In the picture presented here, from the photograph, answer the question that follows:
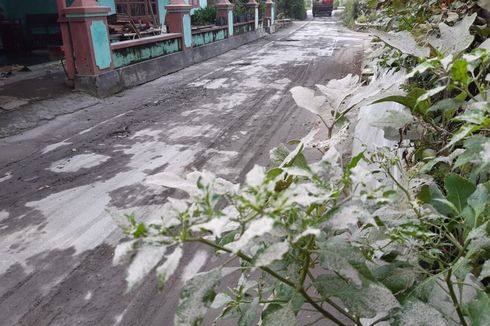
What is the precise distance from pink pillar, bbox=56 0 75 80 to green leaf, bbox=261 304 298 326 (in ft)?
25.4

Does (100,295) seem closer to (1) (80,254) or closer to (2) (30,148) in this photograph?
(1) (80,254)

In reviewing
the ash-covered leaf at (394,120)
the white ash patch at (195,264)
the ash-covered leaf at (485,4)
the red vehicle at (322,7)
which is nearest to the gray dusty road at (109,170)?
the white ash patch at (195,264)

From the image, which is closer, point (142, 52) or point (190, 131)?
point (190, 131)

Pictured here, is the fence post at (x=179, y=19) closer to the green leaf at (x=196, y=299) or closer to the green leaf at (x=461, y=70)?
the green leaf at (x=461, y=70)

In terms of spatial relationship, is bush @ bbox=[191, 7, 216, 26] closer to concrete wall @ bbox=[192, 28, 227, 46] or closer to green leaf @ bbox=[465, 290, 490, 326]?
concrete wall @ bbox=[192, 28, 227, 46]

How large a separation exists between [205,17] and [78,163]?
36.1ft

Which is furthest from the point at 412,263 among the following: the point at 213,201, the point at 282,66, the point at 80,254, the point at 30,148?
the point at 282,66

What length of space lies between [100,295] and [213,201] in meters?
2.27

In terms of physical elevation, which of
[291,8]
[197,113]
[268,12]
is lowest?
[197,113]

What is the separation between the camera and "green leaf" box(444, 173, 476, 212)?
798 millimetres

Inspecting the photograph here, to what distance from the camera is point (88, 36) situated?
7.25m

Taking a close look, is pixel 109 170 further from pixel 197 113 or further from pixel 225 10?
pixel 225 10

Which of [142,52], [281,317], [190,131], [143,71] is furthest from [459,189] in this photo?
[142,52]

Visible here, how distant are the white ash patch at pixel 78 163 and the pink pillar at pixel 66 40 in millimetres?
3388
